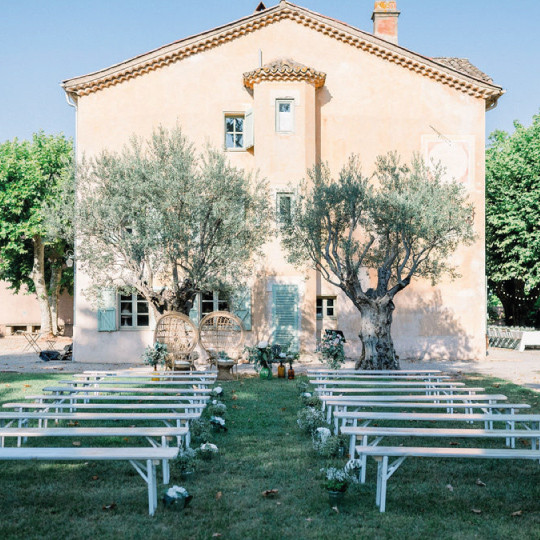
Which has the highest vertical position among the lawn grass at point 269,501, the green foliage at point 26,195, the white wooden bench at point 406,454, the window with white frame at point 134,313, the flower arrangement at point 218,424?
the green foliage at point 26,195

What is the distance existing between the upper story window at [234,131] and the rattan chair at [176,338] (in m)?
6.63

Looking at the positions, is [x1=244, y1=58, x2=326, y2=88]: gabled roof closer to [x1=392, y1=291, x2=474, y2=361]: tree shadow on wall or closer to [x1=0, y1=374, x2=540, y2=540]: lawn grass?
[x1=392, y1=291, x2=474, y2=361]: tree shadow on wall

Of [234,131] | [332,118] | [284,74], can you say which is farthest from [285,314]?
[284,74]

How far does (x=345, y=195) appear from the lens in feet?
43.8

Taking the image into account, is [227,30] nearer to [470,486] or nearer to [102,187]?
[102,187]

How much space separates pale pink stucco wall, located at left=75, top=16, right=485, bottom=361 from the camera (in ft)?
57.1

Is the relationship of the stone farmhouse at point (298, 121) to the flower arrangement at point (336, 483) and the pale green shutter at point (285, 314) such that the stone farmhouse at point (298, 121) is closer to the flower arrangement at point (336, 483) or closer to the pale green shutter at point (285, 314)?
the pale green shutter at point (285, 314)

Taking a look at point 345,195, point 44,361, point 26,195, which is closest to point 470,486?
point 345,195

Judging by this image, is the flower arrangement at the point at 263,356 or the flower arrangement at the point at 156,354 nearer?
the flower arrangement at the point at 156,354

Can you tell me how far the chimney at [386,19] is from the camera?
20125 millimetres

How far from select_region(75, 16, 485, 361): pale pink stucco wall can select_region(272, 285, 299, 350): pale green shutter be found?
2.80 ft

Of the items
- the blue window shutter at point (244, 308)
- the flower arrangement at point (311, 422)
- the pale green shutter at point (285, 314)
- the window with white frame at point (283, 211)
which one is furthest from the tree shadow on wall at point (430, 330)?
the flower arrangement at point (311, 422)

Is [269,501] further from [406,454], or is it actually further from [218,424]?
[218,424]

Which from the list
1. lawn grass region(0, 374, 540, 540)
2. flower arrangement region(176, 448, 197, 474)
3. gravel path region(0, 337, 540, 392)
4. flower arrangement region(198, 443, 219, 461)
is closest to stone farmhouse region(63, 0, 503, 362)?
gravel path region(0, 337, 540, 392)
